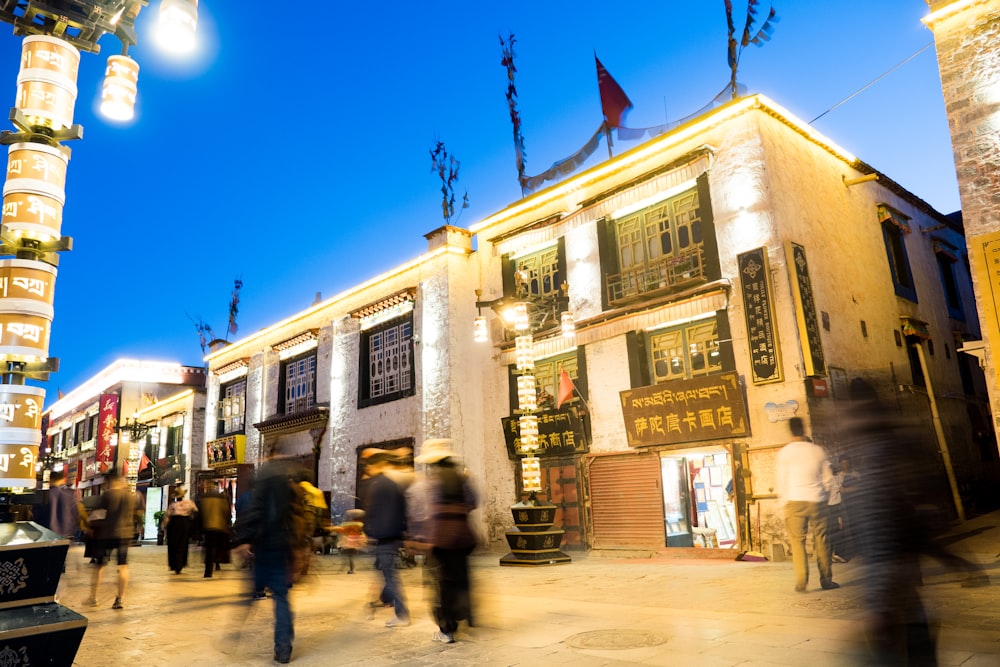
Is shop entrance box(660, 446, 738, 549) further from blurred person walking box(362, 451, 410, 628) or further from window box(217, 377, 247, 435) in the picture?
window box(217, 377, 247, 435)

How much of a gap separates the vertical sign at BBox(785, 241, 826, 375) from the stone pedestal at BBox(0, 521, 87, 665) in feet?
36.7

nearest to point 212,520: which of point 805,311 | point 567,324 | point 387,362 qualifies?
point 567,324

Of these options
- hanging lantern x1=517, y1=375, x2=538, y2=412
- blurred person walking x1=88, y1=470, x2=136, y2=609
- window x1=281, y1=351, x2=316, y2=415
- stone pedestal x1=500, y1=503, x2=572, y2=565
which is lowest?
stone pedestal x1=500, y1=503, x2=572, y2=565

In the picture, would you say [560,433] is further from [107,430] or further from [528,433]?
[107,430]

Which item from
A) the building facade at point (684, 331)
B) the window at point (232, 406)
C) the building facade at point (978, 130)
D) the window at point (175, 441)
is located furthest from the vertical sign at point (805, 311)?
the window at point (175, 441)

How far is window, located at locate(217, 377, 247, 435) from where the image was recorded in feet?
90.9

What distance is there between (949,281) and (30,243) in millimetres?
21704

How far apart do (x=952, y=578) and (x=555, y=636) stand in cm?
523

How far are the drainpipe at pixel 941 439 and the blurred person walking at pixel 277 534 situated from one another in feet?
46.2

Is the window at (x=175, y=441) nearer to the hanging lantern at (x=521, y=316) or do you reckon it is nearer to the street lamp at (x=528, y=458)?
the street lamp at (x=528, y=458)

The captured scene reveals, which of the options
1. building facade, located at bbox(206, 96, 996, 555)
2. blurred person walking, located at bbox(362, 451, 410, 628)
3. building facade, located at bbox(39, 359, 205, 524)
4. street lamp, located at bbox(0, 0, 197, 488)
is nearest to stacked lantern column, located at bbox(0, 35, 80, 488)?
street lamp, located at bbox(0, 0, 197, 488)

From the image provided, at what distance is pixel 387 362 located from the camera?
68.5 ft

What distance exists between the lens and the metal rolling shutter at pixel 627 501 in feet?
45.9

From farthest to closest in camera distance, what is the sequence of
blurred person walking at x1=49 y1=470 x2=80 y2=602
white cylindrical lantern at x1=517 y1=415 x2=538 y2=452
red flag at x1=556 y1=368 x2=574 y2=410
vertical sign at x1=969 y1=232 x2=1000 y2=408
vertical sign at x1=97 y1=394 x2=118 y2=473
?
1. vertical sign at x1=97 y1=394 x2=118 y2=473
2. red flag at x1=556 y1=368 x2=574 y2=410
3. white cylindrical lantern at x1=517 y1=415 x2=538 y2=452
4. blurred person walking at x1=49 y1=470 x2=80 y2=602
5. vertical sign at x1=969 y1=232 x2=1000 y2=408
